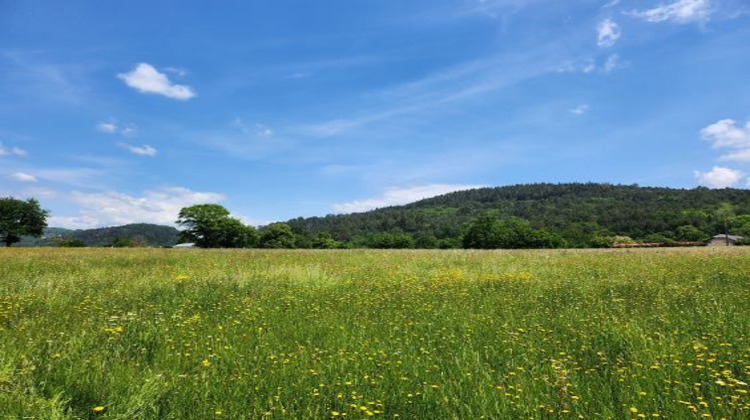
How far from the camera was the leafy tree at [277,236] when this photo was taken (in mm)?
96062

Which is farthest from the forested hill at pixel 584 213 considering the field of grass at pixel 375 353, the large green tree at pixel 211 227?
the field of grass at pixel 375 353

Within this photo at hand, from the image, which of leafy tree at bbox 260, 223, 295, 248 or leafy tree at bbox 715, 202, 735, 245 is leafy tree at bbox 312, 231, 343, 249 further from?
leafy tree at bbox 715, 202, 735, 245

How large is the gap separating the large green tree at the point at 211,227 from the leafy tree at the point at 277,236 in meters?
8.14

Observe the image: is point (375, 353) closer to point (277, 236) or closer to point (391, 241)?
point (277, 236)

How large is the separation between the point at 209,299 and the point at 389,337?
15.0 ft

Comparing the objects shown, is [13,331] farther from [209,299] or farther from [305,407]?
[305,407]

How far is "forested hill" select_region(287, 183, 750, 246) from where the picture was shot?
358ft

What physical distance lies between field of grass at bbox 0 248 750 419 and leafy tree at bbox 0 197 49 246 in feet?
265

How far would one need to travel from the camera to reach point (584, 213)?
130125 mm

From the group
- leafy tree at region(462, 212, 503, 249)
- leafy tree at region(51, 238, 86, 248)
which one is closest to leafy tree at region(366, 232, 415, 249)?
leafy tree at region(462, 212, 503, 249)

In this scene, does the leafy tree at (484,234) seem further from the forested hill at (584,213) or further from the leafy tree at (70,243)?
the leafy tree at (70,243)

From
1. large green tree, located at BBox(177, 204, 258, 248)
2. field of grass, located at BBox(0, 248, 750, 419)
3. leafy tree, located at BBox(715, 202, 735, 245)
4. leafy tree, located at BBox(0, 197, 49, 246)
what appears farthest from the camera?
leafy tree, located at BBox(715, 202, 735, 245)

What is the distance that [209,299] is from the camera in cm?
823

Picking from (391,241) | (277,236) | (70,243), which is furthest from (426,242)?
(70,243)
